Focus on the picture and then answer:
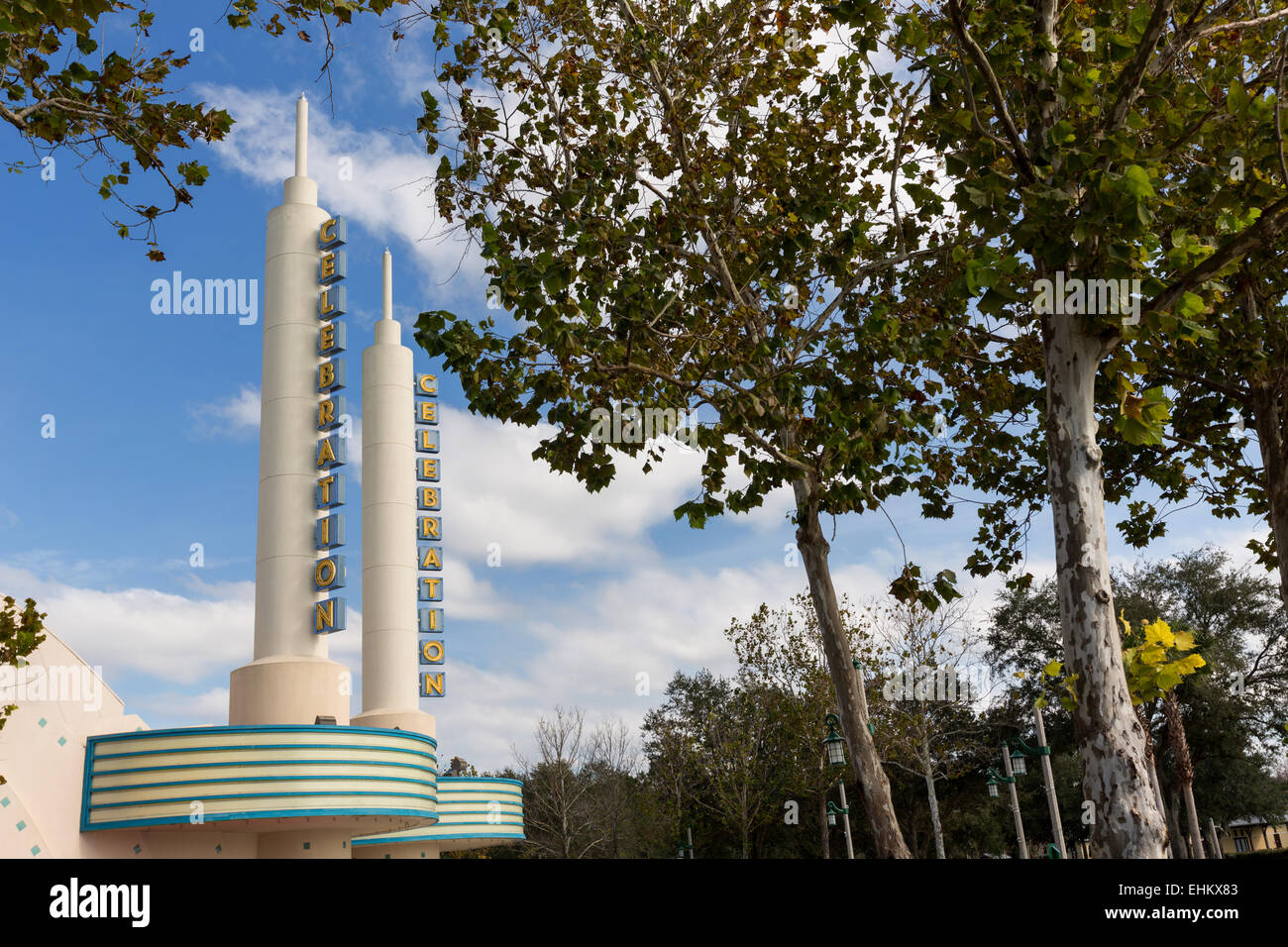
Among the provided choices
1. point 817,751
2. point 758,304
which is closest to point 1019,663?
point 817,751

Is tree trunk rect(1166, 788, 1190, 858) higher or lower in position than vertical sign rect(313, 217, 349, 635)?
lower

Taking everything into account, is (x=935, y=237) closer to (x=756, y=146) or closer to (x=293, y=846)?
(x=756, y=146)

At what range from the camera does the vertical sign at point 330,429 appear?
87.9ft

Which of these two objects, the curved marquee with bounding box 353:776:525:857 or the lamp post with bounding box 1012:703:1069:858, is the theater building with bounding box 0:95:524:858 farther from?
the lamp post with bounding box 1012:703:1069:858

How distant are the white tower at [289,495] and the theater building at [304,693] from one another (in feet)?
0.14

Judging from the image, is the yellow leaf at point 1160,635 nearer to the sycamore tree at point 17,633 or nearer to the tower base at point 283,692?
the sycamore tree at point 17,633

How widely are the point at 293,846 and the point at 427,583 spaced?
11.7 meters

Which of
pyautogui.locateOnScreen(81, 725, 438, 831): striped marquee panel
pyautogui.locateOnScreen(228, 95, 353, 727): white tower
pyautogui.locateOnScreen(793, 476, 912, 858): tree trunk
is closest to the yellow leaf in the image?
pyautogui.locateOnScreen(793, 476, 912, 858): tree trunk

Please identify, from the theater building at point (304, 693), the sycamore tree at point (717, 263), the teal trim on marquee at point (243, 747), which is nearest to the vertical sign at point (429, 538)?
the theater building at point (304, 693)

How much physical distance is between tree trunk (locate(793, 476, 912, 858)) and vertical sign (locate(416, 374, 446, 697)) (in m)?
24.4

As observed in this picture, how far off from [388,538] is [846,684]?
2408 cm

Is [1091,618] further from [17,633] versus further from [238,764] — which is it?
[238,764]

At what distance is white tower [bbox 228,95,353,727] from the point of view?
25.8 m
